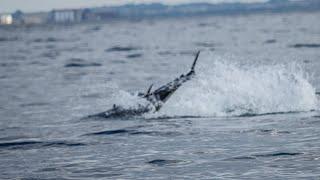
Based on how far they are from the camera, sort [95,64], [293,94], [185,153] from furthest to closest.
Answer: [95,64], [293,94], [185,153]

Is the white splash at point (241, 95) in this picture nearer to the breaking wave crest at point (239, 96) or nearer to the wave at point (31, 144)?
the breaking wave crest at point (239, 96)

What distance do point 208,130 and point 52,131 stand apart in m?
4.13

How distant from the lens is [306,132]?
64.9 feet

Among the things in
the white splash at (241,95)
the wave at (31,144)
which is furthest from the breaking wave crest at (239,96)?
the wave at (31,144)

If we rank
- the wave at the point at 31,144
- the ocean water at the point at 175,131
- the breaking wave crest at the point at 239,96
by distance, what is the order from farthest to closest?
the breaking wave crest at the point at 239,96, the wave at the point at 31,144, the ocean water at the point at 175,131

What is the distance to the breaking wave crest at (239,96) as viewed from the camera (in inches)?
951

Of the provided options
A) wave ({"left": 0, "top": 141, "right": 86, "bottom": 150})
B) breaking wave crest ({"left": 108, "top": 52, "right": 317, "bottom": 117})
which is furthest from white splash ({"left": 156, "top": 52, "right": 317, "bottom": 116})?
wave ({"left": 0, "top": 141, "right": 86, "bottom": 150})

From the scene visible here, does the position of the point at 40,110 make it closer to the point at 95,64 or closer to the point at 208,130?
the point at 208,130

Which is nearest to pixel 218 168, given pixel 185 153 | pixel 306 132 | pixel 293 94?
pixel 185 153

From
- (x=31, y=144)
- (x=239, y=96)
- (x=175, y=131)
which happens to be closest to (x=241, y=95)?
(x=239, y=96)

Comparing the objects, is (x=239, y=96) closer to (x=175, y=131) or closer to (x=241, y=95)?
(x=241, y=95)

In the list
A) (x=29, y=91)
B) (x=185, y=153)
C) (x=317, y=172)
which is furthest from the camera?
(x=29, y=91)

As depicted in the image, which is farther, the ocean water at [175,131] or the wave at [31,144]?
the wave at [31,144]

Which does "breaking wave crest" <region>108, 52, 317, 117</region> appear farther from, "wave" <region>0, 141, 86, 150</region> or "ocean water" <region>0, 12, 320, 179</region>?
"wave" <region>0, 141, 86, 150</region>
